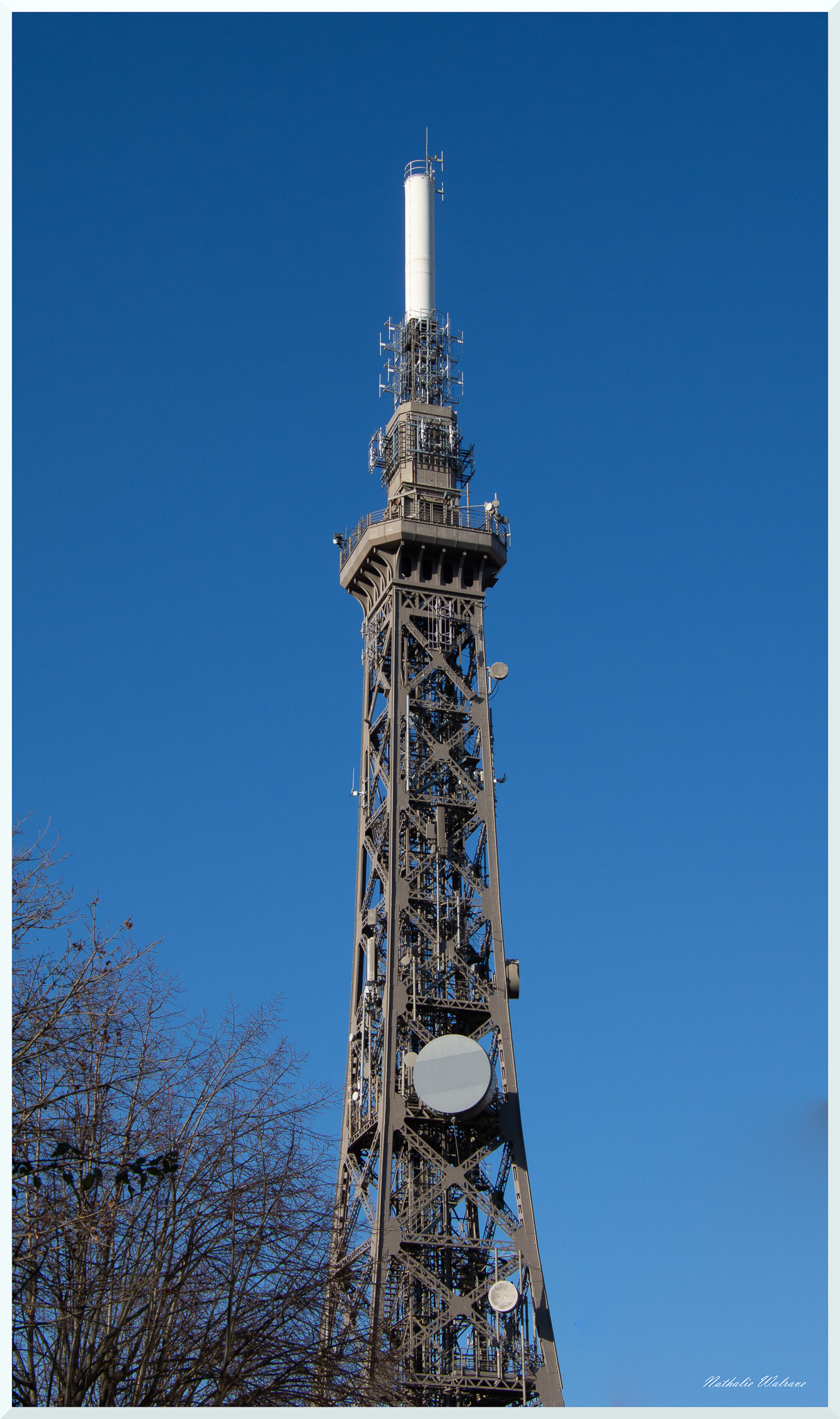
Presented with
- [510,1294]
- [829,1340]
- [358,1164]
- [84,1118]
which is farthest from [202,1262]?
[358,1164]

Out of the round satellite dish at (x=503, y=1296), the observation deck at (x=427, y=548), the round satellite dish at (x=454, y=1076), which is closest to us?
the round satellite dish at (x=503, y=1296)

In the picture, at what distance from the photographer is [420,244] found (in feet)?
244

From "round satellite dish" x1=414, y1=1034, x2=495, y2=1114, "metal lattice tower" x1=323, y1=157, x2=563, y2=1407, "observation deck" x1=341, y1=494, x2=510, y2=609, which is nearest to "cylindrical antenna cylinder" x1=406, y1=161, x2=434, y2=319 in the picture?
"metal lattice tower" x1=323, y1=157, x2=563, y2=1407

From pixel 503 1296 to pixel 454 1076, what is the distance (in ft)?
22.9

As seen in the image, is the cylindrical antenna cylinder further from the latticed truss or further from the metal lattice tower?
the latticed truss

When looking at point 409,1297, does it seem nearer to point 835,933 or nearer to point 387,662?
point 387,662

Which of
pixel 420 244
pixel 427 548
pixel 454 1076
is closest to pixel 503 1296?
pixel 454 1076

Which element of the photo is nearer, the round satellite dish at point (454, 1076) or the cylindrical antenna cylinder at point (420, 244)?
the round satellite dish at point (454, 1076)

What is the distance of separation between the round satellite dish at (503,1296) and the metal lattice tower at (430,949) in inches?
4.2

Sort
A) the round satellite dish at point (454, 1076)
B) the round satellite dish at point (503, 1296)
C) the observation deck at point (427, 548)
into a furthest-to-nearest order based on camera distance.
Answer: the observation deck at point (427, 548) < the round satellite dish at point (454, 1076) < the round satellite dish at point (503, 1296)

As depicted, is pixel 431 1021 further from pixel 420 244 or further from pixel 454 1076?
pixel 420 244

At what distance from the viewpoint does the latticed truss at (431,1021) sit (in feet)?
181

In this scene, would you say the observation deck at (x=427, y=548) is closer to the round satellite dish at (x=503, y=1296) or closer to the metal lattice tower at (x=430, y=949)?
the metal lattice tower at (x=430, y=949)

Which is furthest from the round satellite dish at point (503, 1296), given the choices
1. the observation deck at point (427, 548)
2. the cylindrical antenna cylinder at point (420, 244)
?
the cylindrical antenna cylinder at point (420, 244)
